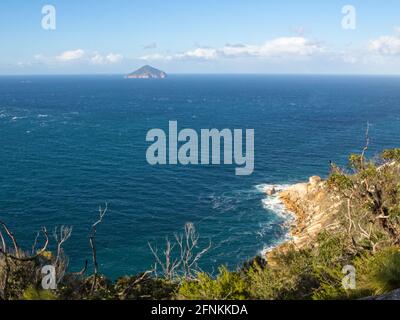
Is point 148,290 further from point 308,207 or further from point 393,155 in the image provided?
point 308,207

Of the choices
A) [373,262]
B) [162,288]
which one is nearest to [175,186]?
[162,288]

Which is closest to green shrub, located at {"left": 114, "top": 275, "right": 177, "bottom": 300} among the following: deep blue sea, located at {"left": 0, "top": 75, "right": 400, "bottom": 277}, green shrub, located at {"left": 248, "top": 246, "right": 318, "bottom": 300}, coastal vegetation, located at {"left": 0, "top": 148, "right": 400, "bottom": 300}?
coastal vegetation, located at {"left": 0, "top": 148, "right": 400, "bottom": 300}

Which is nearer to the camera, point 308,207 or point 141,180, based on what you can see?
point 308,207

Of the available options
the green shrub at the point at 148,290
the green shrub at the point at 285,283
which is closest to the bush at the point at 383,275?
the green shrub at the point at 285,283

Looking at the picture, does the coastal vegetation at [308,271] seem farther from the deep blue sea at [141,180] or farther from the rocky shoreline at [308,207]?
the rocky shoreline at [308,207]

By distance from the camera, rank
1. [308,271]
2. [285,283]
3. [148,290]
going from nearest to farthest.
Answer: [285,283]
[308,271]
[148,290]

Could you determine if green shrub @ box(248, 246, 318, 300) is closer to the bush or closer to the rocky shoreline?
the bush

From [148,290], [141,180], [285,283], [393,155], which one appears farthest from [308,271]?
[141,180]

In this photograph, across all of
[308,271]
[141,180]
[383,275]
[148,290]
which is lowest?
[141,180]

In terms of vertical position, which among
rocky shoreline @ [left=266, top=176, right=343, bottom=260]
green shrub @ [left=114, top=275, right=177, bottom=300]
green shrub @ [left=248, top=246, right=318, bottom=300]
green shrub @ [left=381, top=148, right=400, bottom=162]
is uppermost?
green shrub @ [left=381, top=148, right=400, bottom=162]

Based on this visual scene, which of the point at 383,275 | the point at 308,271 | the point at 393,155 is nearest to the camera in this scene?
the point at 383,275

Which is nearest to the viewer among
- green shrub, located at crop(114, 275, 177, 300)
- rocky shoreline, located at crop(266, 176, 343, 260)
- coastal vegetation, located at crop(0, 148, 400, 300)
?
coastal vegetation, located at crop(0, 148, 400, 300)

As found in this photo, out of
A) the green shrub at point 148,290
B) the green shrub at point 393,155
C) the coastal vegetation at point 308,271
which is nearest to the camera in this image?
the coastal vegetation at point 308,271

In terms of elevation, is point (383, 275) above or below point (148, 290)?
above
